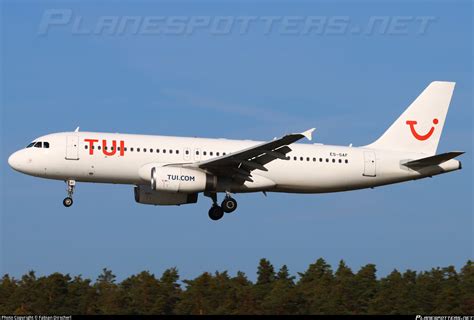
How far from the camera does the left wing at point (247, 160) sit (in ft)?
164

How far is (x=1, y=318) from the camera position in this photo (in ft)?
120

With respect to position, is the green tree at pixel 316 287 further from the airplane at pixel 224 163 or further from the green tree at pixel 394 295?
the airplane at pixel 224 163

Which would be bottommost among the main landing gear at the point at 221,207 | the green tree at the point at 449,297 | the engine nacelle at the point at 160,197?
the green tree at the point at 449,297

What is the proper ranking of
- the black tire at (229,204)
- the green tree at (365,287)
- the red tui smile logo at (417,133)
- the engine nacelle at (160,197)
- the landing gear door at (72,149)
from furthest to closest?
1. the green tree at (365,287)
2. the red tui smile logo at (417,133)
3. the engine nacelle at (160,197)
4. the black tire at (229,204)
5. the landing gear door at (72,149)

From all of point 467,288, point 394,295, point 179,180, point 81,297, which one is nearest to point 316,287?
point 394,295

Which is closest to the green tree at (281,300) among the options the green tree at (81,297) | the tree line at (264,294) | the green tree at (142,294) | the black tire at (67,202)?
the tree line at (264,294)

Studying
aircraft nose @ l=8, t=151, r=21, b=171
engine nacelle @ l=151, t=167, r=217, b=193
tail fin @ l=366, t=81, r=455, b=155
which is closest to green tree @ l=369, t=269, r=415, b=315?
tail fin @ l=366, t=81, r=455, b=155

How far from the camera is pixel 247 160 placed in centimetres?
5206

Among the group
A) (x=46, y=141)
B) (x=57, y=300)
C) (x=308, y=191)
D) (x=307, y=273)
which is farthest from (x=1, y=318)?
(x=307, y=273)

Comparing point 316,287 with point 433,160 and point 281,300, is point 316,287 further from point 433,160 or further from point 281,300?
point 433,160

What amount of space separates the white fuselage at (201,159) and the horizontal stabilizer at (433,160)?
37cm

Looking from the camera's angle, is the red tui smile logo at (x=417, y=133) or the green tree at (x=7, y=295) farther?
the green tree at (x=7, y=295)

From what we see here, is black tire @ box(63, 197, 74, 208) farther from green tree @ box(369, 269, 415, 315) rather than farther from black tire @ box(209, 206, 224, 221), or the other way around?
green tree @ box(369, 269, 415, 315)

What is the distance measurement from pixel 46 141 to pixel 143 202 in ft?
20.5
